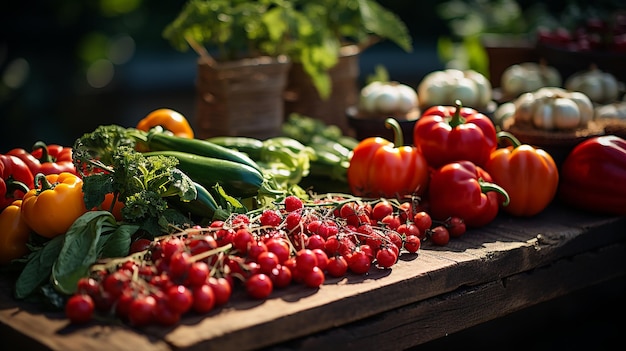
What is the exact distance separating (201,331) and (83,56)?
731 cm

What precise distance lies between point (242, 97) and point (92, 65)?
231 inches

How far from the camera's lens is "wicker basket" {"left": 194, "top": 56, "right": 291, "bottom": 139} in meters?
3.40

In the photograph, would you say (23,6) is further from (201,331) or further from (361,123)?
(201,331)

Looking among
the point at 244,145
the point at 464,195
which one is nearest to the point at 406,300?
the point at 464,195

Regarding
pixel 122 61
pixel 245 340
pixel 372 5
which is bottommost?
pixel 122 61

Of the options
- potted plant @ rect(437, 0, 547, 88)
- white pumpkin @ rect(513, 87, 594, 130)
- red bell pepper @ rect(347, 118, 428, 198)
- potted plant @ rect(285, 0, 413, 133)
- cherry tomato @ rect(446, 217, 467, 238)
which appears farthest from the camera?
potted plant @ rect(437, 0, 547, 88)

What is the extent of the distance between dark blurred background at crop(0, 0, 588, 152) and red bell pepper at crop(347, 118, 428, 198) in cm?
335

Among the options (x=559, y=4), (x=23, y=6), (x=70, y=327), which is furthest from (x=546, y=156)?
(x=23, y=6)

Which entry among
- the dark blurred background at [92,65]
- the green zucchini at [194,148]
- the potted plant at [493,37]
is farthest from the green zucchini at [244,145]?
the dark blurred background at [92,65]

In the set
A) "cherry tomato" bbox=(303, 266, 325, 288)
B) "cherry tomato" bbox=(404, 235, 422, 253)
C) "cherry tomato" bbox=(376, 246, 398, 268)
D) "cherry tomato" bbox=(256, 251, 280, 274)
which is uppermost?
"cherry tomato" bbox=(256, 251, 280, 274)

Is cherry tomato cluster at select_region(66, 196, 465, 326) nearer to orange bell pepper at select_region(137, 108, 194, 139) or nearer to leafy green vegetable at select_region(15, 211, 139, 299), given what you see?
leafy green vegetable at select_region(15, 211, 139, 299)

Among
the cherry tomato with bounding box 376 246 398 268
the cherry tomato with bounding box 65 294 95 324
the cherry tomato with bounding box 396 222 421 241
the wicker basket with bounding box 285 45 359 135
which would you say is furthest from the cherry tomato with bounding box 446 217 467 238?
the wicker basket with bounding box 285 45 359 135

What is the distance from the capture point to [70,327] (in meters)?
1.85

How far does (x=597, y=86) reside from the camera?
3596 millimetres
